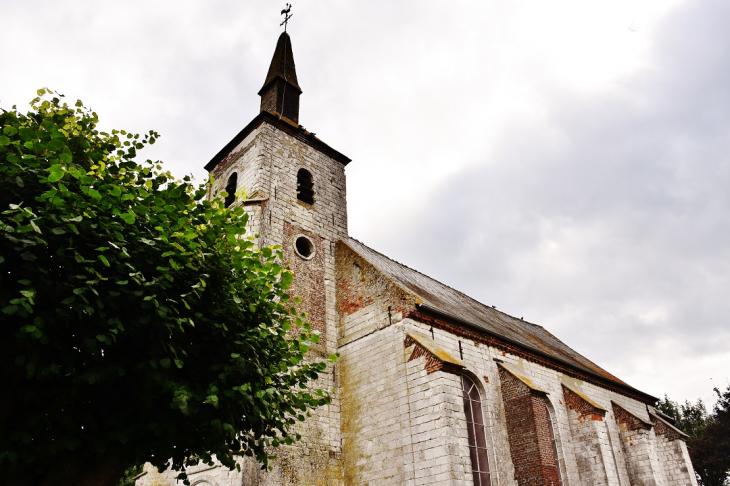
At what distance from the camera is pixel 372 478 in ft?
39.2

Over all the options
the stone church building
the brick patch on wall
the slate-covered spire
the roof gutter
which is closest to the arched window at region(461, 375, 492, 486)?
the stone church building

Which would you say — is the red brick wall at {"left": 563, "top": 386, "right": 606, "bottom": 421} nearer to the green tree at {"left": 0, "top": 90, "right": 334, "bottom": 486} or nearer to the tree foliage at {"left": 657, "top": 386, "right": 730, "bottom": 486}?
the green tree at {"left": 0, "top": 90, "right": 334, "bottom": 486}

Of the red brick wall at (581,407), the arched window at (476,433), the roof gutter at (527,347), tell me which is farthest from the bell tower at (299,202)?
the red brick wall at (581,407)

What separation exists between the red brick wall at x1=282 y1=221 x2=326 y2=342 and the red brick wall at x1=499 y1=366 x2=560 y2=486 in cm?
537

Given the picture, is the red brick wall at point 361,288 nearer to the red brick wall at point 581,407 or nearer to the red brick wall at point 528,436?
the red brick wall at point 528,436

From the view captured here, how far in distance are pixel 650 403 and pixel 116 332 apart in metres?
24.2

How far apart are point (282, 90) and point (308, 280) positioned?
8.05 meters

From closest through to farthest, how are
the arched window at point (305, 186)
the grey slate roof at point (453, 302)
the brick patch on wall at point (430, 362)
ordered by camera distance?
the brick patch on wall at point (430, 362) → the grey slate roof at point (453, 302) → the arched window at point (305, 186)

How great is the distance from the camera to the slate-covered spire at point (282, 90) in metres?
18.7

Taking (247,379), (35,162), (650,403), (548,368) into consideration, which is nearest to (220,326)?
(247,379)

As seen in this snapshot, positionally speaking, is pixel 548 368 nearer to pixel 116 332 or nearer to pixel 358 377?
pixel 358 377

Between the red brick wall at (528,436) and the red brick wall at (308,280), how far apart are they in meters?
5.37

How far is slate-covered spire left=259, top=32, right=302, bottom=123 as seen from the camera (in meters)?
18.7

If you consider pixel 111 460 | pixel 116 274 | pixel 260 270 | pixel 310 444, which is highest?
pixel 260 270
